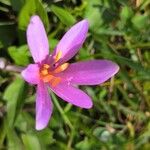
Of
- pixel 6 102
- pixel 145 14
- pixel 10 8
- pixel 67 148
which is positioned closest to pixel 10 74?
pixel 6 102

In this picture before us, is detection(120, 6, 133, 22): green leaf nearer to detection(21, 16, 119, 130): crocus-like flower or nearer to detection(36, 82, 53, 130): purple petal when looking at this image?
detection(21, 16, 119, 130): crocus-like flower

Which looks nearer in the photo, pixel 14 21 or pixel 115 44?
pixel 14 21

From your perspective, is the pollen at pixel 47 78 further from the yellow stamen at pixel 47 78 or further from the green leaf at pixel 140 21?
the green leaf at pixel 140 21

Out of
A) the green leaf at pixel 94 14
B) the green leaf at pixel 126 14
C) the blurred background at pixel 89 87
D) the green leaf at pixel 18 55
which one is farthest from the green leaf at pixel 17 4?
the green leaf at pixel 126 14

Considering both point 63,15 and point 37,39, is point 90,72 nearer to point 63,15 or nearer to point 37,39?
point 37,39

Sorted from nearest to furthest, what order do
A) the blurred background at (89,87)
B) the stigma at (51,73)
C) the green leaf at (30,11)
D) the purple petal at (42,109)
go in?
the purple petal at (42,109) < the stigma at (51,73) < the green leaf at (30,11) < the blurred background at (89,87)

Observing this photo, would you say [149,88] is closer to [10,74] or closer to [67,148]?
[67,148]
